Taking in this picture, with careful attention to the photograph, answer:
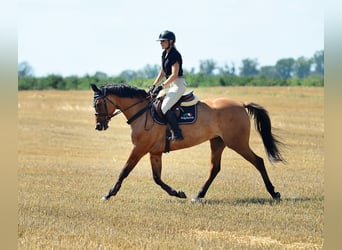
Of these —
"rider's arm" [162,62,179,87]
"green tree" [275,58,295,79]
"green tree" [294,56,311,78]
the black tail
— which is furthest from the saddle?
"green tree" [275,58,295,79]

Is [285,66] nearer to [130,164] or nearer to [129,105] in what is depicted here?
[129,105]

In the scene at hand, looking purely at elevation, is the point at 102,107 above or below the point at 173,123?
above

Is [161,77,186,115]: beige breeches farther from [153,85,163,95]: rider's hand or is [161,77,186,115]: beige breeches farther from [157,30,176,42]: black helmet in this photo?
[157,30,176,42]: black helmet

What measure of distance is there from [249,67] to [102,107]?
70492 millimetres

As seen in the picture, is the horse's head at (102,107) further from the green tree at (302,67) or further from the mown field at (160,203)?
the green tree at (302,67)

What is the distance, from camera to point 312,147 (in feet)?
67.8

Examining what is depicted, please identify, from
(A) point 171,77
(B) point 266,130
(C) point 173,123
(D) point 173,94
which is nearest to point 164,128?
(C) point 173,123

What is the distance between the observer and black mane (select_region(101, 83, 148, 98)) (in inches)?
414

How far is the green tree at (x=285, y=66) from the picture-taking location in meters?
81.4

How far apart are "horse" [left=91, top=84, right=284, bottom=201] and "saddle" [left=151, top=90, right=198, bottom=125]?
0.09 meters

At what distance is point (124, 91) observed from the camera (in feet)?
34.8


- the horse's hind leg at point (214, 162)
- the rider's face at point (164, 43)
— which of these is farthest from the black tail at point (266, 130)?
the rider's face at point (164, 43)
